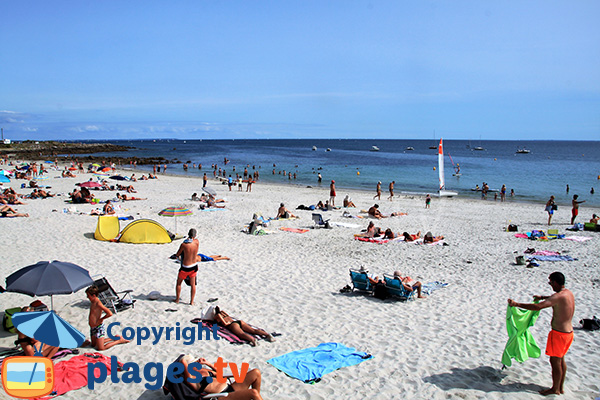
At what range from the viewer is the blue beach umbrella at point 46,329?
Result: 498 cm

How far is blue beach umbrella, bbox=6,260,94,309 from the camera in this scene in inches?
243

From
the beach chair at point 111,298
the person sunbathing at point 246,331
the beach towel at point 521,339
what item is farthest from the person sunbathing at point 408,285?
the beach chair at point 111,298

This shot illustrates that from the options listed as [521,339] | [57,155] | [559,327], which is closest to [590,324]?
[521,339]

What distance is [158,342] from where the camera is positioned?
21.3ft

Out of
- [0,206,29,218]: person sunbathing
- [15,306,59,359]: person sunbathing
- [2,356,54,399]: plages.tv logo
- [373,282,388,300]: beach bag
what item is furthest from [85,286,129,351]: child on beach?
[0,206,29,218]: person sunbathing

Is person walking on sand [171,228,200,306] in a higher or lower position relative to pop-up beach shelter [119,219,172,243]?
higher

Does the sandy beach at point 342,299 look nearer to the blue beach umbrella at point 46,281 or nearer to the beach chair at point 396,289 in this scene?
the beach chair at point 396,289

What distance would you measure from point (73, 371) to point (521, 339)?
577 cm

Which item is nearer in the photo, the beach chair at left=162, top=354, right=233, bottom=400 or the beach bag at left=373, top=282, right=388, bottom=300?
the beach chair at left=162, top=354, right=233, bottom=400

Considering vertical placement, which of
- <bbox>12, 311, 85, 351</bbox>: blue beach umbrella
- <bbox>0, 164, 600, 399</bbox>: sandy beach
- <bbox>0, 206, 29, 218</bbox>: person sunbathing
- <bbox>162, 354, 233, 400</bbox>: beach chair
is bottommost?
<bbox>0, 164, 600, 399</bbox>: sandy beach

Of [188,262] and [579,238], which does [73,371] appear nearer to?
[188,262]

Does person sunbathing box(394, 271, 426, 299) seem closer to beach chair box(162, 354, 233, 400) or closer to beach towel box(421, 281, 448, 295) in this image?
beach towel box(421, 281, 448, 295)

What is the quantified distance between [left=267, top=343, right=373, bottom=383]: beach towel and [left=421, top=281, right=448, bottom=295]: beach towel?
370cm

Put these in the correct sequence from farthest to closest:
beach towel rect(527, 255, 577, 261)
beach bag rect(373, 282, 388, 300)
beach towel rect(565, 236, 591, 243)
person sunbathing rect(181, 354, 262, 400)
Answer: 1. beach towel rect(565, 236, 591, 243)
2. beach towel rect(527, 255, 577, 261)
3. beach bag rect(373, 282, 388, 300)
4. person sunbathing rect(181, 354, 262, 400)
